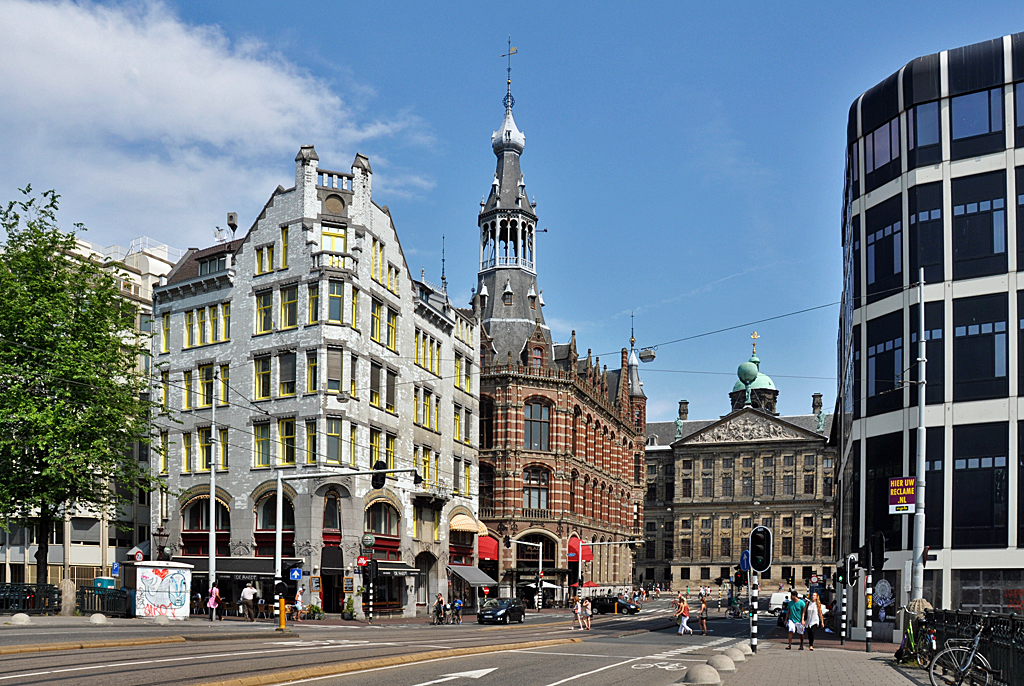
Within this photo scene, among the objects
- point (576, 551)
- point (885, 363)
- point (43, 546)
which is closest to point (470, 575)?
point (576, 551)

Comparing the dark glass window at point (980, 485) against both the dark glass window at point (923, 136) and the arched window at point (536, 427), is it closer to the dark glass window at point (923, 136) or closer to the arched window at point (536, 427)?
the dark glass window at point (923, 136)

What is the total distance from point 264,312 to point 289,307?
1.90 metres

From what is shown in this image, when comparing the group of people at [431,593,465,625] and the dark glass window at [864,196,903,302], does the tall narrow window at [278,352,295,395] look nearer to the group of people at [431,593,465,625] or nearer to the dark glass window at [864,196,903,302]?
the group of people at [431,593,465,625]

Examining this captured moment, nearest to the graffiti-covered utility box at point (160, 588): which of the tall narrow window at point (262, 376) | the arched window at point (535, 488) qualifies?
the tall narrow window at point (262, 376)

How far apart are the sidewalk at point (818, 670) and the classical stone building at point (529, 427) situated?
46.6 metres

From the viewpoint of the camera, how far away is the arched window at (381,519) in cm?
5164

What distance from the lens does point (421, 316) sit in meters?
60.1

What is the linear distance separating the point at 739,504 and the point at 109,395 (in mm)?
113633

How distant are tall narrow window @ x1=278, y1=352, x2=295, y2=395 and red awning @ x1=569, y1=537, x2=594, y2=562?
39.4m

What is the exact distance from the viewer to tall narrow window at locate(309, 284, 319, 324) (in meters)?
50.6

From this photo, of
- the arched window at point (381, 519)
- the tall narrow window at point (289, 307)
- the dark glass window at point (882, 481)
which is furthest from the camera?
the arched window at point (381, 519)

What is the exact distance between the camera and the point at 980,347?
4003 centimetres

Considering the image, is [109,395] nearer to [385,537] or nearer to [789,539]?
[385,537]

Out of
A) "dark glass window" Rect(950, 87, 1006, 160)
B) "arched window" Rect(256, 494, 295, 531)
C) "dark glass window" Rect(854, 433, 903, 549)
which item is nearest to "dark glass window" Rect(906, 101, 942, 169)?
"dark glass window" Rect(950, 87, 1006, 160)
